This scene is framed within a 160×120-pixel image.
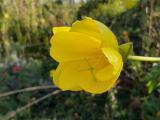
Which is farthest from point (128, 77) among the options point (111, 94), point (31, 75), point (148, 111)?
point (31, 75)

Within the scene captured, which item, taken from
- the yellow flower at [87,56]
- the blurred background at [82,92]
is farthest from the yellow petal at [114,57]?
the blurred background at [82,92]

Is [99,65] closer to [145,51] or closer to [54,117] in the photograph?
[145,51]

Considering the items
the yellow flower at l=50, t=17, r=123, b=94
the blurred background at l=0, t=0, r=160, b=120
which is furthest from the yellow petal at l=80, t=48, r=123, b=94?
the blurred background at l=0, t=0, r=160, b=120

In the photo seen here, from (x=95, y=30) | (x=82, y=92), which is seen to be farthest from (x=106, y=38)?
(x=82, y=92)

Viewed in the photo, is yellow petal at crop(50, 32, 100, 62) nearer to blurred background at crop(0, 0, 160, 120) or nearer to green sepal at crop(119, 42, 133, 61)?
green sepal at crop(119, 42, 133, 61)

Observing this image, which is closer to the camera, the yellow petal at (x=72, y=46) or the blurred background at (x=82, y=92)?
the yellow petal at (x=72, y=46)

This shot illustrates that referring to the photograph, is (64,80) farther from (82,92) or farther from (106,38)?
(82,92)

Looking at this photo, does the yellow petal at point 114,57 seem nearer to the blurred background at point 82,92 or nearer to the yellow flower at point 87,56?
the yellow flower at point 87,56
